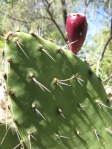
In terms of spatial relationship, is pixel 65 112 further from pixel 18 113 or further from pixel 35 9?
pixel 35 9

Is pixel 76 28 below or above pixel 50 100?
above

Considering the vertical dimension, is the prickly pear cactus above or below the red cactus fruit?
below

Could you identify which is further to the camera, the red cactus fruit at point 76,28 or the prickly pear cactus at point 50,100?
Result: the red cactus fruit at point 76,28

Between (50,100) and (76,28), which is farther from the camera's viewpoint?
(76,28)

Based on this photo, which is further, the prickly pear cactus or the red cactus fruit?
the red cactus fruit
